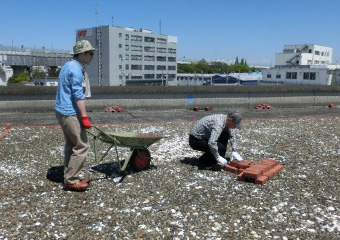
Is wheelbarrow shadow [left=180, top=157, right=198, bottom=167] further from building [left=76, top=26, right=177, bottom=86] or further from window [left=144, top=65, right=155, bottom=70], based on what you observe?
window [left=144, top=65, right=155, bottom=70]

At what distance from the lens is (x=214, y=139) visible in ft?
21.8

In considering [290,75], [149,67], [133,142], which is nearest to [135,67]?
[149,67]

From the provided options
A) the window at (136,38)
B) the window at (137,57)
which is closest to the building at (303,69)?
the window at (137,57)

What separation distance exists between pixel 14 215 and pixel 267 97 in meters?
15.9

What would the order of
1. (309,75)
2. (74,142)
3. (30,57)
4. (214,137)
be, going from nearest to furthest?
(74,142)
(214,137)
(309,75)
(30,57)

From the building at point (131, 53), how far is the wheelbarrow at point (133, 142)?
326ft

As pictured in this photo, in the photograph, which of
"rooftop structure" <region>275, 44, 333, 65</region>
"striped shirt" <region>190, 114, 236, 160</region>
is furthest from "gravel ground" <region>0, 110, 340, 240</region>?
"rooftop structure" <region>275, 44, 333, 65</region>

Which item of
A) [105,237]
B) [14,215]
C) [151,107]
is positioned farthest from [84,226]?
[151,107]

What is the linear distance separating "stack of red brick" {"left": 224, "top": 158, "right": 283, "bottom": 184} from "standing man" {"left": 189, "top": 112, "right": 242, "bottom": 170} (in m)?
0.26

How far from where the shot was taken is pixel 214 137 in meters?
6.66

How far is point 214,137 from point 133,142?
167cm

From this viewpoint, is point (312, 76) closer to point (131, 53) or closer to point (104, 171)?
point (131, 53)

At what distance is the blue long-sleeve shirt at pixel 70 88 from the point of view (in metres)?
5.38

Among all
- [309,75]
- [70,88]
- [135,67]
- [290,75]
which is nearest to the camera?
[70,88]
